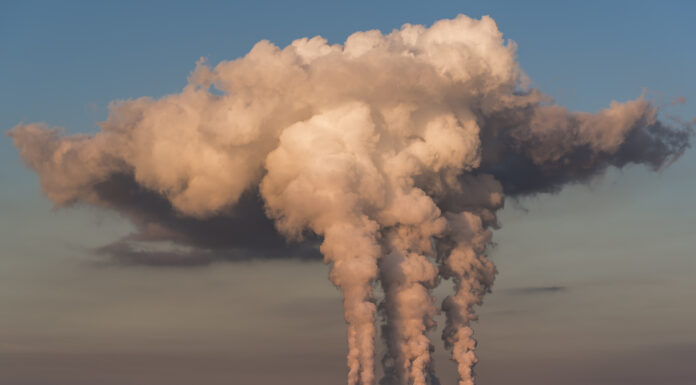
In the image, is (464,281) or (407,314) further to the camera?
(464,281)

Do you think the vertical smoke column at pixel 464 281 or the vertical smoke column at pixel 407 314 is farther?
the vertical smoke column at pixel 464 281

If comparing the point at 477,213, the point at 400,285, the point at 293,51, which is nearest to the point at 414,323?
the point at 400,285

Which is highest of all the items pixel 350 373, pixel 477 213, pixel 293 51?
pixel 293 51

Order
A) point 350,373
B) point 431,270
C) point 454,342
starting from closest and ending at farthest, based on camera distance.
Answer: point 350,373
point 431,270
point 454,342

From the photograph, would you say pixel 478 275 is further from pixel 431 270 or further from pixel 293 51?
pixel 293 51

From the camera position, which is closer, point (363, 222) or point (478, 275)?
point (363, 222)

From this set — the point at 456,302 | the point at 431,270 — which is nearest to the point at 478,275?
the point at 456,302

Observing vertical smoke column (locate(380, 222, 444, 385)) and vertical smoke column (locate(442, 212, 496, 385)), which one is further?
vertical smoke column (locate(442, 212, 496, 385))

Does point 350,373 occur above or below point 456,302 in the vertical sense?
below

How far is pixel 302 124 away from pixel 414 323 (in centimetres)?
2991

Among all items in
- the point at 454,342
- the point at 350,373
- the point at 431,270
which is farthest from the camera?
the point at 454,342

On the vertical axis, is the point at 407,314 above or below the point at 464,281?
below

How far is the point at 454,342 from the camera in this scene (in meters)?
162

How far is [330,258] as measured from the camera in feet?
481
